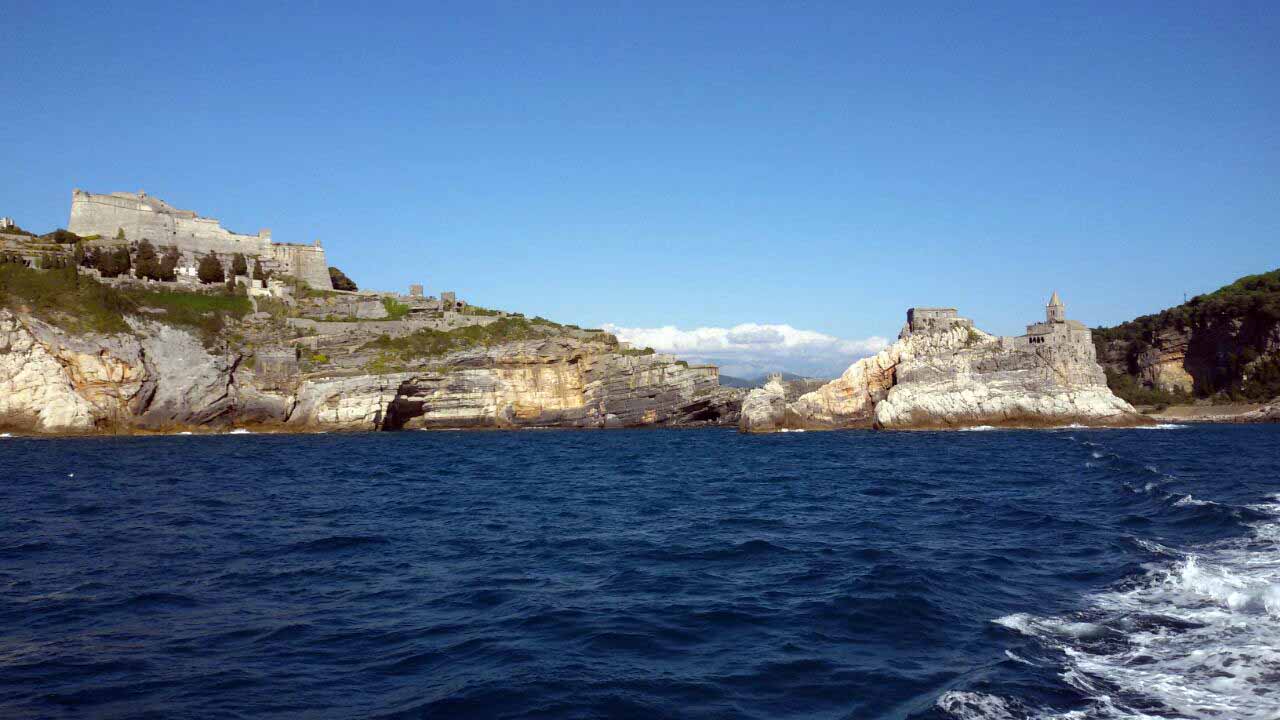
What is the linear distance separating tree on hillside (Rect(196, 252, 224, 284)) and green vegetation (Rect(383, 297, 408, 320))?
17.1 meters

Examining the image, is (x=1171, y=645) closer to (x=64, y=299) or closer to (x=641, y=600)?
(x=641, y=600)

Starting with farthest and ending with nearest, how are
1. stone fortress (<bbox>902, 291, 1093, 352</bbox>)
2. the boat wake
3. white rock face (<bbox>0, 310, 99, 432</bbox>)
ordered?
stone fortress (<bbox>902, 291, 1093, 352</bbox>)
white rock face (<bbox>0, 310, 99, 432</bbox>)
the boat wake

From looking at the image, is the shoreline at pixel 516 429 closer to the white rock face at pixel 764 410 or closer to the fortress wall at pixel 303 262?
the white rock face at pixel 764 410

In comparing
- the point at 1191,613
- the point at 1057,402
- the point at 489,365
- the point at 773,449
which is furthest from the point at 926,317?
the point at 1191,613

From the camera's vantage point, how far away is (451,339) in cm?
8331

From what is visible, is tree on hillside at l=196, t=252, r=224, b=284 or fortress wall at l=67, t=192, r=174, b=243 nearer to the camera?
tree on hillside at l=196, t=252, r=224, b=284

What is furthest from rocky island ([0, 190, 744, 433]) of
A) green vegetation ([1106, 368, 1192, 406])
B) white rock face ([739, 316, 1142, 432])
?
green vegetation ([1106, 368, 1192, 406])

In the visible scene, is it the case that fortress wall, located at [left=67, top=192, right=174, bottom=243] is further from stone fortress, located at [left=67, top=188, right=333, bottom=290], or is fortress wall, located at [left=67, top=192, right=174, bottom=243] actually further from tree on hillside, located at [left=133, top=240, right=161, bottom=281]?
tree on hillside, located at [left=133, top=240, right=161, bottom=281]

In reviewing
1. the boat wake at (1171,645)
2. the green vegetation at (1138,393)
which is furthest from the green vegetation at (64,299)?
the green vegetation at (1138,393)

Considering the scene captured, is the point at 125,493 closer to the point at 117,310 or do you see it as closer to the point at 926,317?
the point at 117,310

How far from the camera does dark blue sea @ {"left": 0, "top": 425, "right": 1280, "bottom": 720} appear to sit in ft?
29.6

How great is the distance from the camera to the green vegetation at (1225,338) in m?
94.4

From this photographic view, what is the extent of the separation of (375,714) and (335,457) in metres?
36.4

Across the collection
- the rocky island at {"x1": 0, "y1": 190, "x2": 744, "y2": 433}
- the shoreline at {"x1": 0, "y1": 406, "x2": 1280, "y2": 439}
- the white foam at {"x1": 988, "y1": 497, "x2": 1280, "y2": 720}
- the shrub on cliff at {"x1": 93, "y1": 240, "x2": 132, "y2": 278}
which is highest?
the shrub on cliff at {"x1": 93, "y1": 240, "x2": 132, "y2": 278}
